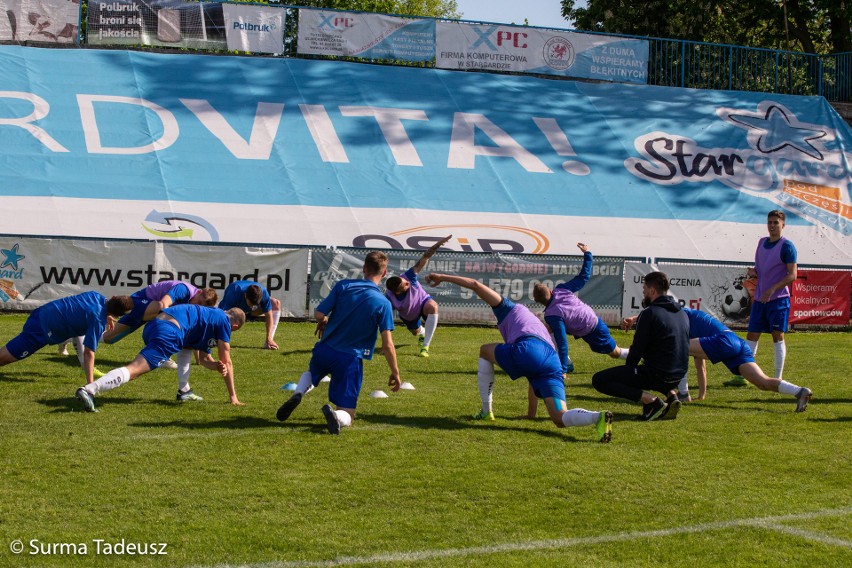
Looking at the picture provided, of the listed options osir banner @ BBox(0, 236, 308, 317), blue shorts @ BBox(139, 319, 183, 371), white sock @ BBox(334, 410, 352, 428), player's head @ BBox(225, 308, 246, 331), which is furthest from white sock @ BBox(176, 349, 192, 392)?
osir banner @ BBox(0, 236, 308, 317)

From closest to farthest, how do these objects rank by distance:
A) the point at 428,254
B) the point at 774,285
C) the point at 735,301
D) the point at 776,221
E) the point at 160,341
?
the point at 160,341
the point at 776,221
the point at 774,285
the point at 428,254
the point at 735,301

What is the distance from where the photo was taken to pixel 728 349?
435 inches

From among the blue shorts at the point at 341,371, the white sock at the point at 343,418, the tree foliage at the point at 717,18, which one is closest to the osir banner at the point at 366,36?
the tree foliage at the point at 717,18

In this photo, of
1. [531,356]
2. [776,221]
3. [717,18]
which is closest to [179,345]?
[531,356]

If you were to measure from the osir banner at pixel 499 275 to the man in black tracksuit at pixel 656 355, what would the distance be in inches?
431

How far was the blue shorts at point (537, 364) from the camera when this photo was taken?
9.35 metres

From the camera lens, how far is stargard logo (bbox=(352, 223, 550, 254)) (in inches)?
926

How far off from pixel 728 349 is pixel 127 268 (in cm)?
1285

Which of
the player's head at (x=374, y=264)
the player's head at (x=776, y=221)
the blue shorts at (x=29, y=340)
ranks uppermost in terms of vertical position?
the player's head at (x=776, y=221)

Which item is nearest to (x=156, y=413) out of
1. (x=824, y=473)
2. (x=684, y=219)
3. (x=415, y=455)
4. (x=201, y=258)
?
(x=415, y=455)

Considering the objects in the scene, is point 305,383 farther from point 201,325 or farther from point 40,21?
point 40,21

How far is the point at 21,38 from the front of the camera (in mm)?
28469

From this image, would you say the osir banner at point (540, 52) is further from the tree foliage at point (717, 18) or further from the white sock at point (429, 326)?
the white sock at point (429, 326)

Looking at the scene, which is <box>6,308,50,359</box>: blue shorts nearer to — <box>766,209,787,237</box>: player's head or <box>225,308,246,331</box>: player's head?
<box>225,308,246,331</box>: player's head
